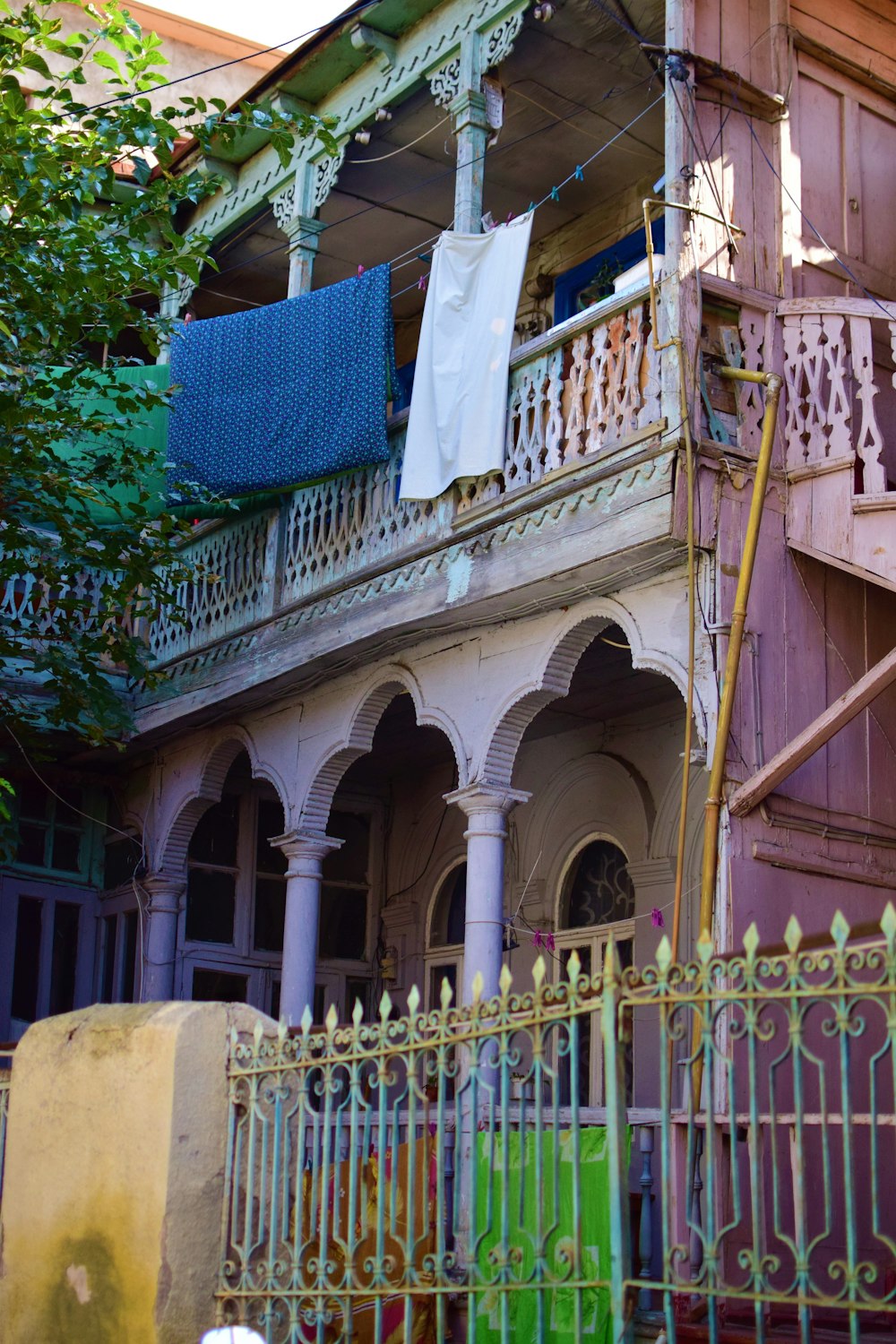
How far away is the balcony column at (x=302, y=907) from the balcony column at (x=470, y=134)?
4.25 metres

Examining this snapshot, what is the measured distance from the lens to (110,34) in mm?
9227

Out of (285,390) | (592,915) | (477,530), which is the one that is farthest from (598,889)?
(285,390)

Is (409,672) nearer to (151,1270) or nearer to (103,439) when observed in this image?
(103,439)

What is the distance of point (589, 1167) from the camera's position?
8.12 meters

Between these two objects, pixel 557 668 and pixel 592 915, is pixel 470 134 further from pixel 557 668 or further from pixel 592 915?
pixel 592 915

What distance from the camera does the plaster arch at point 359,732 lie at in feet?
35.3

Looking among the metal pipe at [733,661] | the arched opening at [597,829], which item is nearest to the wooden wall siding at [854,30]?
the metal pipe at [733,661]

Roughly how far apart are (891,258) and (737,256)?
1605 millimetres

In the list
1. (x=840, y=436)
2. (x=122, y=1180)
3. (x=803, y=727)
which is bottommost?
(x=122, y=1180)

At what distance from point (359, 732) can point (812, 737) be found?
4.08m

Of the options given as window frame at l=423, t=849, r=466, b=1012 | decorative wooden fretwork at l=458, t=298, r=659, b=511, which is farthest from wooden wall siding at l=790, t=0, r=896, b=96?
window frame at l=423, t=849, r=466, b=1012

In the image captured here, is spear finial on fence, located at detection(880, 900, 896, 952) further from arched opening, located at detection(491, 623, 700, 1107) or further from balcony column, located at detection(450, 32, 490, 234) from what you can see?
balcony column, located at detection(450, 32, 490, 234)

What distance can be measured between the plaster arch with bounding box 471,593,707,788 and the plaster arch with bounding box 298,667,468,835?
0.43 meters

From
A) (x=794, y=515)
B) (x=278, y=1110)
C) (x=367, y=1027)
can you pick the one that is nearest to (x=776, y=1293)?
(x=367, y=1027)
